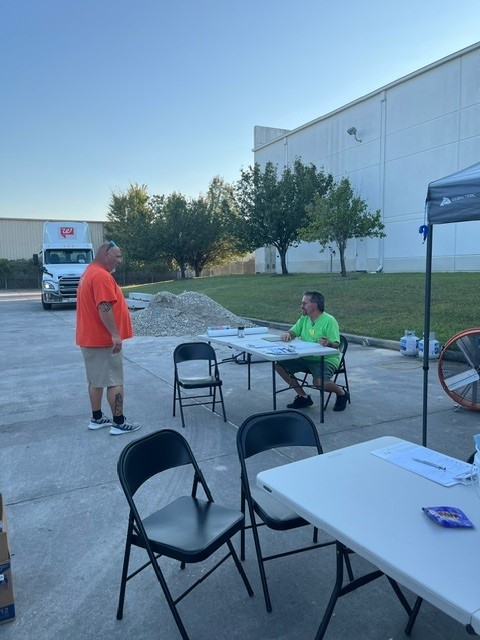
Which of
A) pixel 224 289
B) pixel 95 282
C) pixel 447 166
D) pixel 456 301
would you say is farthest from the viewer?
pixel 224 289

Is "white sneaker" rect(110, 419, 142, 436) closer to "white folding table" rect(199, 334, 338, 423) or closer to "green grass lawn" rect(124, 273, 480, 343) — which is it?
"white folding table" rect(199, 334, 338, 423)

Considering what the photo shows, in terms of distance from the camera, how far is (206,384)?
525 cm

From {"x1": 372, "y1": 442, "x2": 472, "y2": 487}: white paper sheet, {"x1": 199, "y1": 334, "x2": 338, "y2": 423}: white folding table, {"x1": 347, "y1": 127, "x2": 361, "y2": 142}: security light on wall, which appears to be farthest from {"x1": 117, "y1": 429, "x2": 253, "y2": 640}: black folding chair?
{"x1": 347, "y1": 127, "x2": 361, "y2": 142}: security light on wall

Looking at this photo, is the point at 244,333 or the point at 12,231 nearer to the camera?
the point at 244,333

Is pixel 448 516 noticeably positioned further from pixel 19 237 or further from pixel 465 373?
pixel 19 237

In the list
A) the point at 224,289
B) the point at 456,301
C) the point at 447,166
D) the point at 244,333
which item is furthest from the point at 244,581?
the point at 447,166

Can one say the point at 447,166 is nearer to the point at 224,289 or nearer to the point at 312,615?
the point at 224,289

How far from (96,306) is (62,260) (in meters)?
17.0

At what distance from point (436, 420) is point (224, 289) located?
18874mm

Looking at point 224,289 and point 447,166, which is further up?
point 447,166

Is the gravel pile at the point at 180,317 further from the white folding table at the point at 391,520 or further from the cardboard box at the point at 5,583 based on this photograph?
the white folding table at the point at 391,520

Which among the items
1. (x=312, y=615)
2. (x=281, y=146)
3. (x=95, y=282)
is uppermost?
(x=281, y=146)

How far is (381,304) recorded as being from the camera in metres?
13.2

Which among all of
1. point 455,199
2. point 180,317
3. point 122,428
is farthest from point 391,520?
point 180,317
